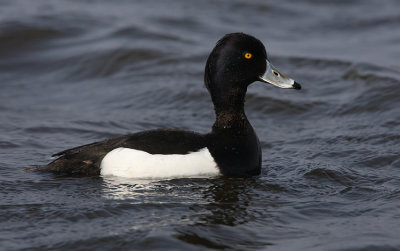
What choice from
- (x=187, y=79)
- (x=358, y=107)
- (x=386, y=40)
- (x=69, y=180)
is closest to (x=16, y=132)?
(x=69, y=180)

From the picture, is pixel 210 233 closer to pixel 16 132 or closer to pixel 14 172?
pixel 14 172

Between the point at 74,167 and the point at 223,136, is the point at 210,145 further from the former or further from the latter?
the point at 74,167

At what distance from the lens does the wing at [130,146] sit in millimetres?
7016

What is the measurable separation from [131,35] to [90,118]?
14.8 ft

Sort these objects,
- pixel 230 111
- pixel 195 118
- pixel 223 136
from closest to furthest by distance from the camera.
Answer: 1. pixel 223 136
2. pixel 230 111
3. pixel 195 118

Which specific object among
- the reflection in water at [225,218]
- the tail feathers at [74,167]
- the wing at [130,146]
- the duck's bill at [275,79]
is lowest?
the reflection in water at [225,218]

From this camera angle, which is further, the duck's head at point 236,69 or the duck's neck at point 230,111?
the duck's neck at point 230,111

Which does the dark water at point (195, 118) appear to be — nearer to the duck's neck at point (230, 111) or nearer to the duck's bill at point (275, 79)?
the duck's neck at point (230, 111)

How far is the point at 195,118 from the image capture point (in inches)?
404

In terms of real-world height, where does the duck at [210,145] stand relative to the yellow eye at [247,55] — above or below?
below

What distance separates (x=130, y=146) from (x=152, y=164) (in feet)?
0.93

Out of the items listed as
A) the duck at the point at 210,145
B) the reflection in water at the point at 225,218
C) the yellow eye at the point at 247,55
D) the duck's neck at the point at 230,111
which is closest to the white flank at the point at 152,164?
the duck at the point at 210,145

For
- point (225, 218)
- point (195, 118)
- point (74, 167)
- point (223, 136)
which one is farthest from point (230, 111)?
point (195, 118)

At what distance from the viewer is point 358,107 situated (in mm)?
10234
